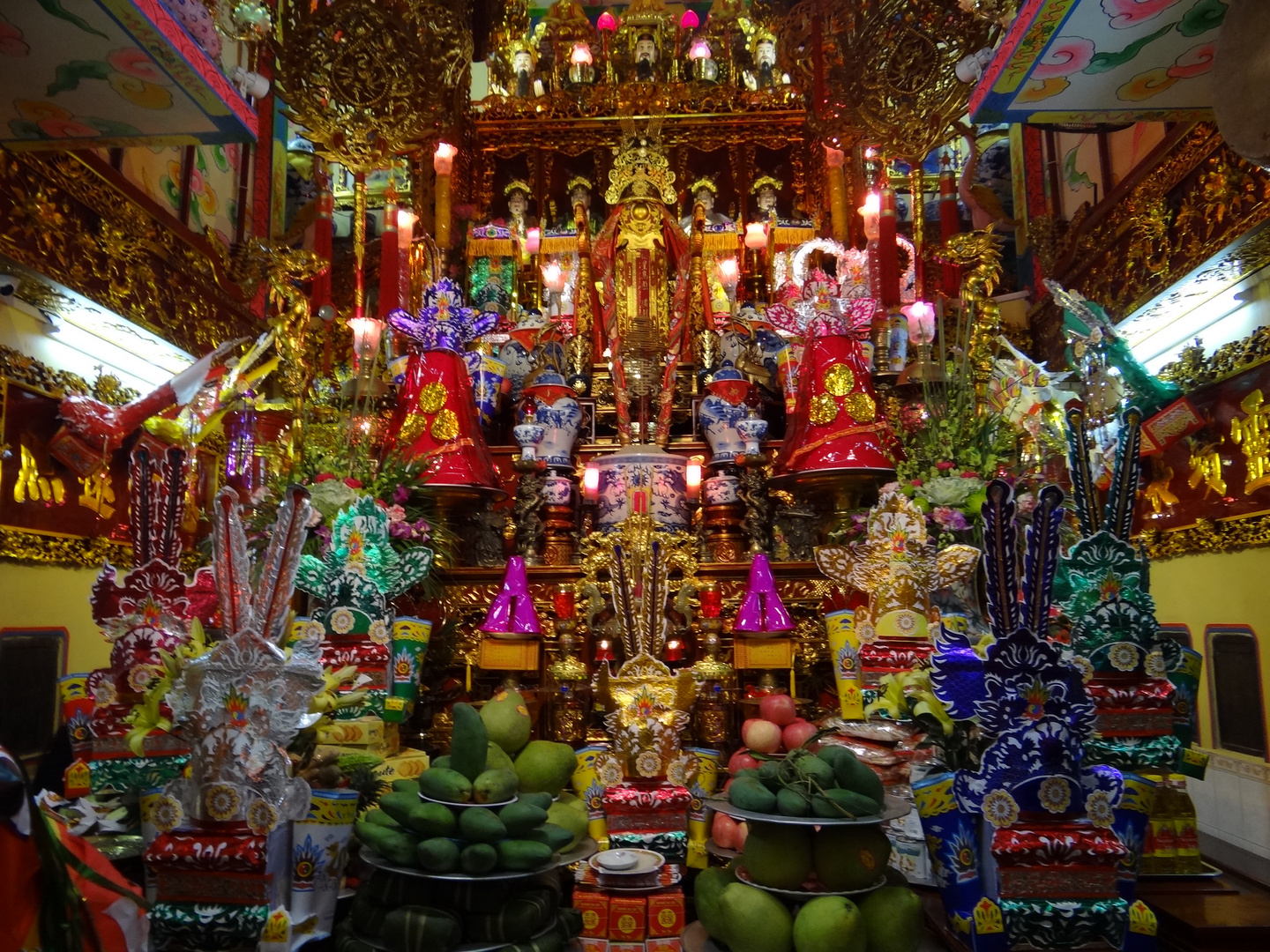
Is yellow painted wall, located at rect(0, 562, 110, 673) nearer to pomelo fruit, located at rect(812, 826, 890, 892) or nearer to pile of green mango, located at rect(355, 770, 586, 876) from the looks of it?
pile of green mango, located at rect(355, 770, 586, 876)

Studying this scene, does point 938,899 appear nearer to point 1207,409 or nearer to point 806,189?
point 1207,409

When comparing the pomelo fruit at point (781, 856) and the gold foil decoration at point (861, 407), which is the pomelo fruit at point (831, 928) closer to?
the pomelo fruit at point (781, 856)

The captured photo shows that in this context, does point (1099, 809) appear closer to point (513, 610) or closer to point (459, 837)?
point (459, 837)

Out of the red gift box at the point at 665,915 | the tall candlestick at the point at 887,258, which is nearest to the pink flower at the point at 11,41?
the red gift box at the point at 665,915

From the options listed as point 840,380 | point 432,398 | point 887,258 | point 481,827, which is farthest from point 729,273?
point 481,827

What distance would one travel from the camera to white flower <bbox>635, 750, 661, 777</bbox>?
240 cm

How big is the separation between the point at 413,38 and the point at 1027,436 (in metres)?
4.42

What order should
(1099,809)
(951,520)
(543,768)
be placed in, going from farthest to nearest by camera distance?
(951,520)
(543,768)
(1099,809)

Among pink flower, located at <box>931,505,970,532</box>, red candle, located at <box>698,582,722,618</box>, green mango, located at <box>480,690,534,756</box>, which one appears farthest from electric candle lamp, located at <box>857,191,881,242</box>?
green mango, located at <box>480,690,534,756</box>

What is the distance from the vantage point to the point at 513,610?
3553 millimetres

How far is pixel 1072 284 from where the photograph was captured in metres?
5.44

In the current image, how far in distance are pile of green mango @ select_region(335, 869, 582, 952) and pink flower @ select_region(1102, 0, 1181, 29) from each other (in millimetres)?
2895

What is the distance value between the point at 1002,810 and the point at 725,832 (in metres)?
0.82

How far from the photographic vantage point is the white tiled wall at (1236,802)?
3166 millimetres
